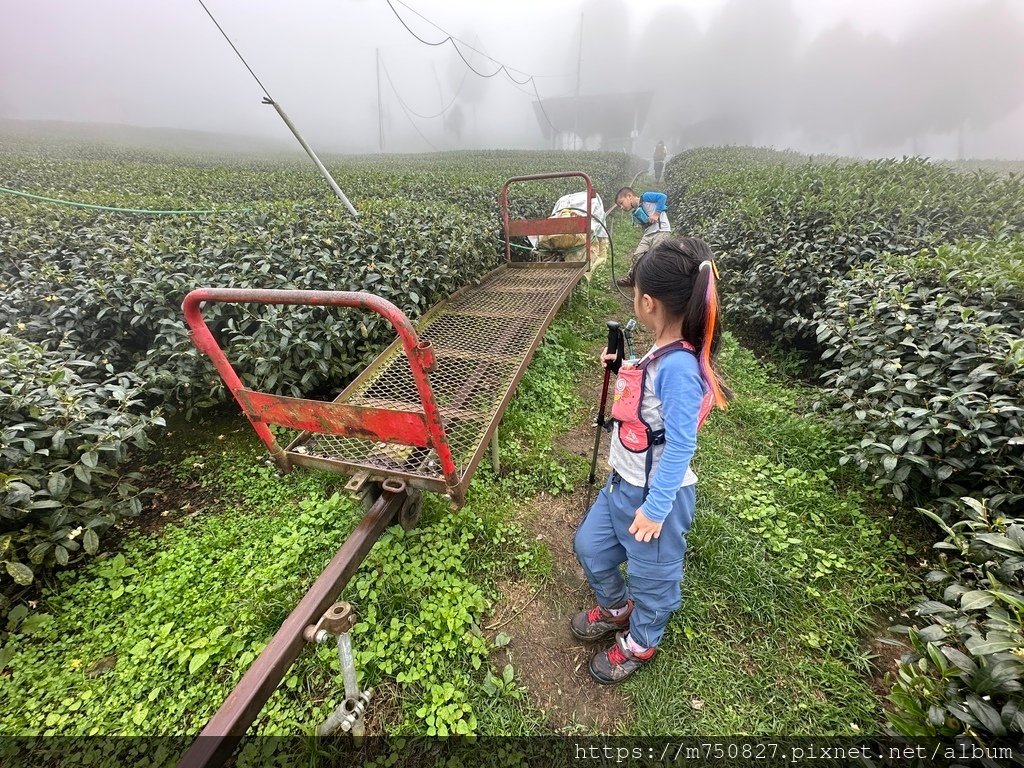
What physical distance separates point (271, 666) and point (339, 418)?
898 millimetres

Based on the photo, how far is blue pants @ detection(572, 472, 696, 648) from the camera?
67.7 inches

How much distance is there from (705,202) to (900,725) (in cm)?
853

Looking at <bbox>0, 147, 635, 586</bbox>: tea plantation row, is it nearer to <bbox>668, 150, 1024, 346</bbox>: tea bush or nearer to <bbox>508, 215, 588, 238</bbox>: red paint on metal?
<bbox>508, 215, 588, 238</bbox>: red paint on metal

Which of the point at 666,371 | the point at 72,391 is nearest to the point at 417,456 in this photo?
the point at 666,371

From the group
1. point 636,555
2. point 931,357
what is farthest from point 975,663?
point 931,357

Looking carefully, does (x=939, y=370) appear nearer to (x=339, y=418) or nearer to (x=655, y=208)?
(x=339, y=418)

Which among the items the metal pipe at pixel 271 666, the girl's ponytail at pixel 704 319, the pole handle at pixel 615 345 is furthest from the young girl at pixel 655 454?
the metal pipe at pixel 271 666

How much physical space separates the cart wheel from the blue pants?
0.84 meters

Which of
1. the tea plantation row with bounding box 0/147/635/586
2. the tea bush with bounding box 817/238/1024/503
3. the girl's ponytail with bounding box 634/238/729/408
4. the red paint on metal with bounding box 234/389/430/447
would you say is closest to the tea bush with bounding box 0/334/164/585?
the tea plantation row with bounding box 0/147/635/586

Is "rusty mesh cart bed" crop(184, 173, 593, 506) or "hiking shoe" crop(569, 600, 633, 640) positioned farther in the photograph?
"hiking shoe" crop(569, 600, 633, 640)

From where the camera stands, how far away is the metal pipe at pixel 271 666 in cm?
109

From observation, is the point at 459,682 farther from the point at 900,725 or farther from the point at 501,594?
the point at 900,725

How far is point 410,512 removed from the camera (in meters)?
2.25

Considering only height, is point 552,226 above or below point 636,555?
above
